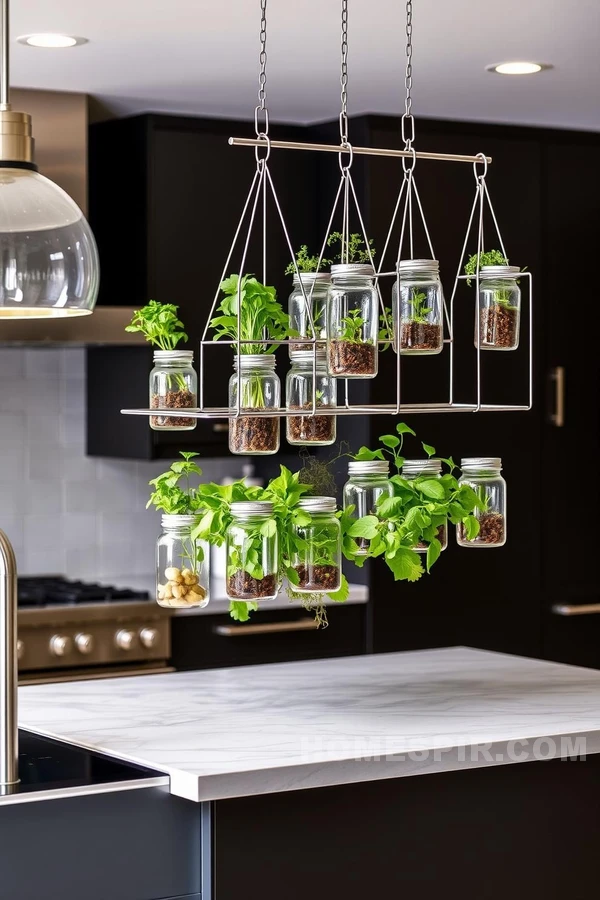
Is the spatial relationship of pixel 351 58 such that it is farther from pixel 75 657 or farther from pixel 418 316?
pixel 75 657

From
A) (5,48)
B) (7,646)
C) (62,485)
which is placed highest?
(5,48)

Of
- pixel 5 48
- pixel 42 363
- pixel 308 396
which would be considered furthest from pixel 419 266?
pixel 42 363

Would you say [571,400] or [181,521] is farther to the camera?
[571,400]

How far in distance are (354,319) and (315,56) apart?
1.55 metres

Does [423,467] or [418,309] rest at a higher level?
[418,309]

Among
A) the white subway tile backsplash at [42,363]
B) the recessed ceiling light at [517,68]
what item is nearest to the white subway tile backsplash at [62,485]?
the white subway tile backsplash at [42,363]

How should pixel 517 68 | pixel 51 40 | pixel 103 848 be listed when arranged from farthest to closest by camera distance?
pixel 517 68 → pixel 51 40 → pixel 103 848

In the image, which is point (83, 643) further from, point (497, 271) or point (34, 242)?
point (34, 242)

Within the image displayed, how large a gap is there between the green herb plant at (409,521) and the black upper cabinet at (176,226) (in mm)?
1956

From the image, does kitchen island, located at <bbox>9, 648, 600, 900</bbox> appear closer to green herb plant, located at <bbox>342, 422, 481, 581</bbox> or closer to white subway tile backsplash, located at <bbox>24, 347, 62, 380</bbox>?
green herb plant, located at <bbox>342, 422, 481, 581</bbox>

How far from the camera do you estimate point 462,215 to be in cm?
468

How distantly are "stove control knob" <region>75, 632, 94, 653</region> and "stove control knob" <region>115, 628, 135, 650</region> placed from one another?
0.09 m

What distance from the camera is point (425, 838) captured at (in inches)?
93.5

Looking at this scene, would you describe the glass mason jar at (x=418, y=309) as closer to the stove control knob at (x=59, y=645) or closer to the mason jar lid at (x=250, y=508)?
the mason jar lid at (x=250, y=508)
